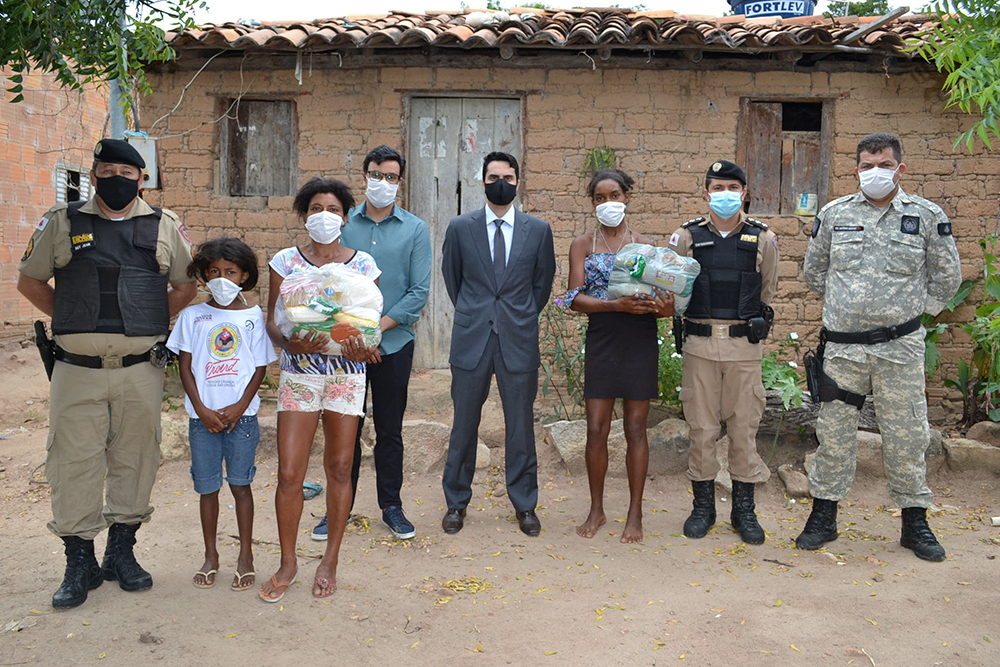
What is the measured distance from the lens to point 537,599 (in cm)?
362

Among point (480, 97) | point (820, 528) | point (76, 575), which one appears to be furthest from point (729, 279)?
point (480, 97)

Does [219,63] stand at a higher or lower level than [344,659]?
higher

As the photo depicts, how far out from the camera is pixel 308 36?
260 inches

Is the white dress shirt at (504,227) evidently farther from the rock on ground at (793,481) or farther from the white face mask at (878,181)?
the rock on ground at (793,481)

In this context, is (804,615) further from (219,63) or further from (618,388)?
(219,63)

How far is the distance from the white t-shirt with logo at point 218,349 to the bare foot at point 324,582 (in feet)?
2.69

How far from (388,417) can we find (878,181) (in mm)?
2933

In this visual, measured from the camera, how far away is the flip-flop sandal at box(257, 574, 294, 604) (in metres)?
3.46

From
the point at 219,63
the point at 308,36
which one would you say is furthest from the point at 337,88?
the point at 219,63

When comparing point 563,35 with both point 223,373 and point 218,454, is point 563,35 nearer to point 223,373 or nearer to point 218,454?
point 223,373

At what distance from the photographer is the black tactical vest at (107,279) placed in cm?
345

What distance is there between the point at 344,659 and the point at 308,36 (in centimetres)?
535

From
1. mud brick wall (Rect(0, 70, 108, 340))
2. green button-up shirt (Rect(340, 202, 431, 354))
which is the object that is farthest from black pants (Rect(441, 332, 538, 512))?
mud brick wall (Rect(0, 70, 108, 340))

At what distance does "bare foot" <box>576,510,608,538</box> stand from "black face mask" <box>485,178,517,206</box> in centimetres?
188
